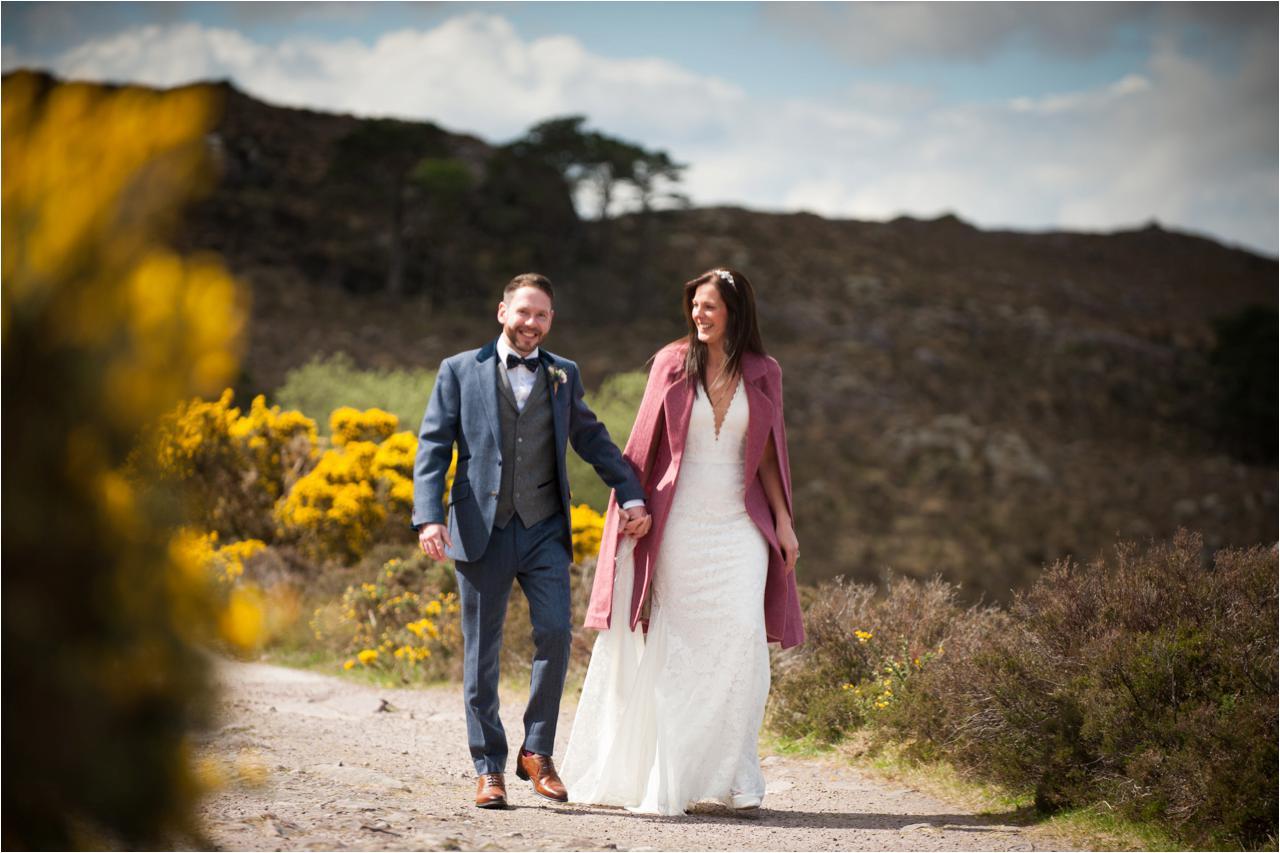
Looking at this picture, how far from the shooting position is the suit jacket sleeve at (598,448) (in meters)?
4.95

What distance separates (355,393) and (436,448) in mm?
12471

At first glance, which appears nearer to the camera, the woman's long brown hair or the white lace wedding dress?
the white lace wedding dress

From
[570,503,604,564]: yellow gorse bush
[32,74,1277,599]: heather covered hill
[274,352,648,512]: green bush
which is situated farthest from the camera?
[32,74,1277,599]: heather covered hill

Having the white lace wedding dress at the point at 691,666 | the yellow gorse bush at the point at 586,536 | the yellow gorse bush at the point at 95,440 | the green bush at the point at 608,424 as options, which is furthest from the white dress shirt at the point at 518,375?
the green bush at the point at 608,424

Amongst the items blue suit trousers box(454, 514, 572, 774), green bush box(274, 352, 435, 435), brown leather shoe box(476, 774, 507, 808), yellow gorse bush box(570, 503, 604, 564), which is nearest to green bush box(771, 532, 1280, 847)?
blue suit trousers box(454, 514, 572, 774)

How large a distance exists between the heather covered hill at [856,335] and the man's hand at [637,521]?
2019cm

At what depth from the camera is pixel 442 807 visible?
4438 mm

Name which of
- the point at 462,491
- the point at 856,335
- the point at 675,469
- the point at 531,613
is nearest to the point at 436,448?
the point at 462,491

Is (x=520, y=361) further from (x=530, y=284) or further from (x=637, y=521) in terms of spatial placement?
(x=637, y=521)

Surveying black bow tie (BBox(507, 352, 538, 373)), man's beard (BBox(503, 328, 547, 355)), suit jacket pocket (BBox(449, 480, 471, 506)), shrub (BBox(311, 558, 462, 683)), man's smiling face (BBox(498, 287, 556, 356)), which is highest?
man's smiling face (BBox(498, 287, 556, 356))

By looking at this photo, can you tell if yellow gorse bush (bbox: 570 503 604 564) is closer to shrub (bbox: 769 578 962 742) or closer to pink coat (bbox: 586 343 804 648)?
shrub (bbox: 769 578 962 742)

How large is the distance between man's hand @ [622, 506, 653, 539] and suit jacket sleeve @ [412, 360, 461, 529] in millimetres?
792

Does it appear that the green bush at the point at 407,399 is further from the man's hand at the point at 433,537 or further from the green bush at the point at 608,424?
the man's hand at the point at 433,537

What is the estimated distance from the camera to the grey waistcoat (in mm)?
4762
